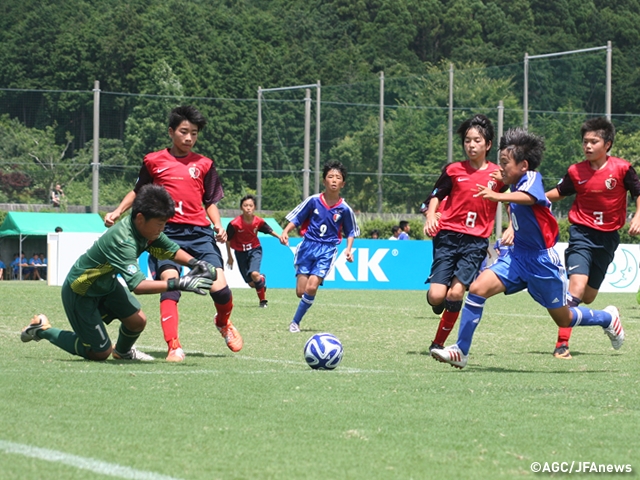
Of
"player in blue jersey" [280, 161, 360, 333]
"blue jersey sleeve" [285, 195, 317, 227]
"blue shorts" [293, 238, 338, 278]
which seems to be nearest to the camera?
"player in blue jersey" [280, 161, 360, 333]

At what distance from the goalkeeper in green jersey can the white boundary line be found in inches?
Result: 116

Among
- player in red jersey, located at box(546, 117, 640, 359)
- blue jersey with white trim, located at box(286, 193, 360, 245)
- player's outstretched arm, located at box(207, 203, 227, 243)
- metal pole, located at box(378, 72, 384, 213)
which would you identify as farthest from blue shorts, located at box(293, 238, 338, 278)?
metal pole, located at box(378, 72, 384, 213)

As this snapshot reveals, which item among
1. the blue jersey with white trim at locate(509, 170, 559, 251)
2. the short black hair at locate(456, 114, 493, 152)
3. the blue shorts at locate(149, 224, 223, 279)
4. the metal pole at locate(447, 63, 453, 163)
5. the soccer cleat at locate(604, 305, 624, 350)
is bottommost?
the soccer cleat at locate(604, 305, 624, 350)

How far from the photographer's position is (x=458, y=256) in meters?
10.2

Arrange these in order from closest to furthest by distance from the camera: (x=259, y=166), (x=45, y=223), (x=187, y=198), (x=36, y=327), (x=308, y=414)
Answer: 1. (x=308, y=414)
2. (x=36, y=327)
3. (x=187, y=198)
4. (x=45, y=223)
5. (x=259, y=166)

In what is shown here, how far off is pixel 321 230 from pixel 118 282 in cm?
598

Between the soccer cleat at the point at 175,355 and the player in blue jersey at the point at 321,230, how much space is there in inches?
186

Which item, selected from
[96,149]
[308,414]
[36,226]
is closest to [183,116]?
[308,414]

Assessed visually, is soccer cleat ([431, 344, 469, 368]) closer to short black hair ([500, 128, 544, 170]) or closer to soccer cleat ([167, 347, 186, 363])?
short black hair ([500, 128, 544, 170])

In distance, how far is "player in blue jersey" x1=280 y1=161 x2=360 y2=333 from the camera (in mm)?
13820

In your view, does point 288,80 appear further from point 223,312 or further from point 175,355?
point 175,355

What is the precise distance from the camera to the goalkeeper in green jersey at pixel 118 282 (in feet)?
25.9

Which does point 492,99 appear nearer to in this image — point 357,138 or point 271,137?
point 357,138

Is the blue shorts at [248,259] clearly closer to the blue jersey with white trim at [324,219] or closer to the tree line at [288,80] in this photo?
the blue jersey with white trim at [324,219]
